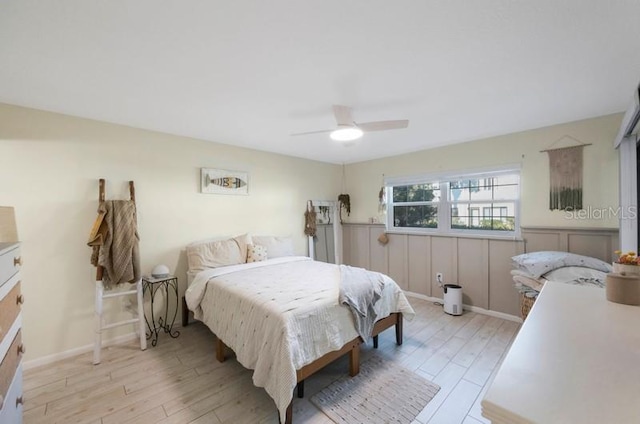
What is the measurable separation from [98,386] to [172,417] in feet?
2.80

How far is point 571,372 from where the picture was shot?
686mm

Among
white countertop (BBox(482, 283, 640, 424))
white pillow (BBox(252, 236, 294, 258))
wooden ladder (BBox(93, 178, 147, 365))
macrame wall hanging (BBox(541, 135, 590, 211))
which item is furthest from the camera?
white pillow (BBox(252, 236, 294, 258))

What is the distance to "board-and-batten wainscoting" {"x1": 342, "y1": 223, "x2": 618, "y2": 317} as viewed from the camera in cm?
282

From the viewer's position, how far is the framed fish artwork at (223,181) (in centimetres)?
339

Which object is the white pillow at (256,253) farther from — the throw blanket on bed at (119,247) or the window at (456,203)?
the window at (456,203)

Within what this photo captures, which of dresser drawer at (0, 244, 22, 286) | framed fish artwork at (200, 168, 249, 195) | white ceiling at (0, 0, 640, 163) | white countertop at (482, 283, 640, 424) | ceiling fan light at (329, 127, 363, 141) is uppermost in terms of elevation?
white ceiling at (0, 0, 640, 163)

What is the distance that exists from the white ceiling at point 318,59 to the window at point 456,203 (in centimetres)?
100

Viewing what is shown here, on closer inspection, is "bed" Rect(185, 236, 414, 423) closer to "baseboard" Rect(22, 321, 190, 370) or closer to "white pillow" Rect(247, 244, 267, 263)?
"white pillow" Rect(247, 244, 267, 263)

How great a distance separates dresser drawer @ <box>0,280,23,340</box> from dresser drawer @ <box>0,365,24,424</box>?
297 millimetres

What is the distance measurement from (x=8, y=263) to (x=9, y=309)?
0.23 metres

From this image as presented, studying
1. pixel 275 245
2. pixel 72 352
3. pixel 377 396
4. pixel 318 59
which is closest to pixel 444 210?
pixel 275 245

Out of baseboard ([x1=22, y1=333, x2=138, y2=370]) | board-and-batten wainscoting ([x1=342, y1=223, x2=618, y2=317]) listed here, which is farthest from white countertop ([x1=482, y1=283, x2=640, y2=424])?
baseboard ([x1=22, y1=333, x2=138, y2=370])

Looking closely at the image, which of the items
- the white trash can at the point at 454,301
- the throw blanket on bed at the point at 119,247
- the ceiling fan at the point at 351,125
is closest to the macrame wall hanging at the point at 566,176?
the white trash can at the point at 454,301

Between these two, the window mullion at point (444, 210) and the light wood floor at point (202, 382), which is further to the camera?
the window mullion at point (444, 210)
